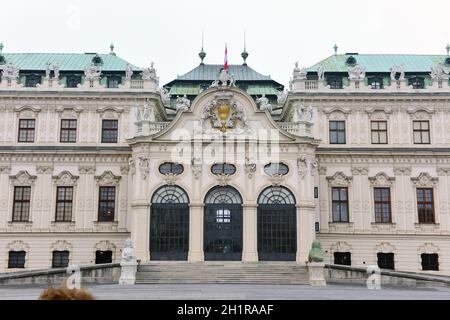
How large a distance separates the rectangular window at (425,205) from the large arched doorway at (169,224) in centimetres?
1695

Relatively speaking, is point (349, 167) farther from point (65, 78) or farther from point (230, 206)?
point (65, 78)

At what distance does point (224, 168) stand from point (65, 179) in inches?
473

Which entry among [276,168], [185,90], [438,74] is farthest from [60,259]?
[438,74]

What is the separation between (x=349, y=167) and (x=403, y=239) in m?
6.35

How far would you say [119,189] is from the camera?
136ft

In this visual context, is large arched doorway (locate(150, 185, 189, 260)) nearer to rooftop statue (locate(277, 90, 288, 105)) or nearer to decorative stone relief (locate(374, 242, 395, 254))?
decorative stone relief (locate(374, 242, 395, 254))

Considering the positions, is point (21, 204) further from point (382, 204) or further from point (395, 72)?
point (395, 72)

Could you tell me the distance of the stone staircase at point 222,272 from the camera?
33.8 metres

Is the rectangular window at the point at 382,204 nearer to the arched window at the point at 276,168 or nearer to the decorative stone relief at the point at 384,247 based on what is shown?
the decorative stone relief at the point at 384,247

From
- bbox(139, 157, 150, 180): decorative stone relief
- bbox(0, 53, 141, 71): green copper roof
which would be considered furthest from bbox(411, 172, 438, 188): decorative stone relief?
bbox(0, 53, 141, 71): green copper roof

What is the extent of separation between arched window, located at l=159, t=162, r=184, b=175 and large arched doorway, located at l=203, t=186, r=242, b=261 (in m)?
2.51

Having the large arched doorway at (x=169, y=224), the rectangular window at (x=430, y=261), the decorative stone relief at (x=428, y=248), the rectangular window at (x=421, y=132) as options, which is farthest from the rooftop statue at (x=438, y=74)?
the large arched doorway at (x=169, y=224)

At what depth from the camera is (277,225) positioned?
37594 mm
